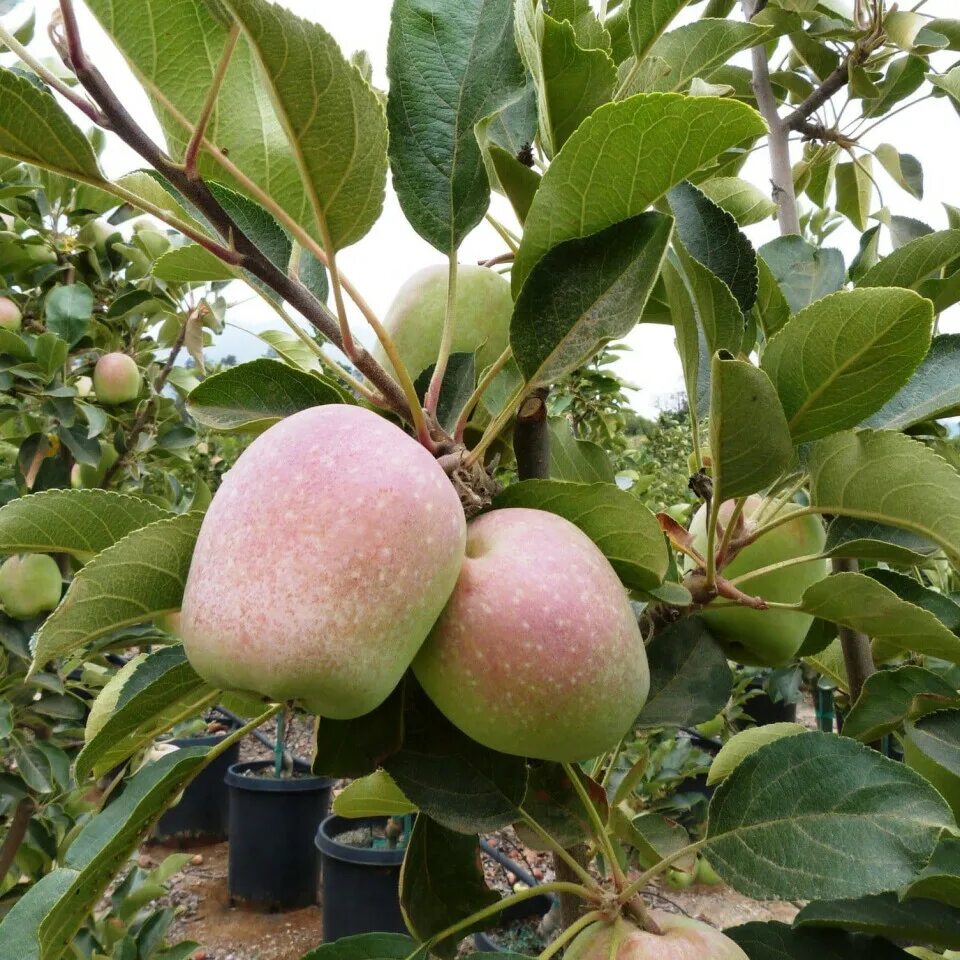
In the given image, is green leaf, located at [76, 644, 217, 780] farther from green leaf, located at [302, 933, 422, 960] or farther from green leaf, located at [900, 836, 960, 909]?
green leaf, located at [900, 836, 960, 909]

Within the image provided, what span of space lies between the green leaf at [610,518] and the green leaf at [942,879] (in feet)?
0.81

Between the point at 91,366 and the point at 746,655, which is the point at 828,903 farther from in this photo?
the point at 91,366

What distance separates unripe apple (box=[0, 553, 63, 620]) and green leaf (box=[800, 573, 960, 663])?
131 cm

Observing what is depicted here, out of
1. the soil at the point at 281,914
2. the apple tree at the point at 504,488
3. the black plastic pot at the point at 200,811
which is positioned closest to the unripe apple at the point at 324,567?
the apple tree at the point at 504,488

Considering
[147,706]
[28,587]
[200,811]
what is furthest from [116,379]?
[200,811]

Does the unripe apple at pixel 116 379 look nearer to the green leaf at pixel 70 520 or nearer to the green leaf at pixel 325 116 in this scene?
the green leaf at pixel 70 520

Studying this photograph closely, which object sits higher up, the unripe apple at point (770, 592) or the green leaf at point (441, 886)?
the unripe apple at point (770, 592)

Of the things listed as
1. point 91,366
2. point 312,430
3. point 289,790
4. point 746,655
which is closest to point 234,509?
point 312,430

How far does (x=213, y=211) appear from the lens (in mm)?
480

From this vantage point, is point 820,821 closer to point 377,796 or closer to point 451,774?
point 451,774

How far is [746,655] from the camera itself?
2.52 feet

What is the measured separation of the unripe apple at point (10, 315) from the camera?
168 cm

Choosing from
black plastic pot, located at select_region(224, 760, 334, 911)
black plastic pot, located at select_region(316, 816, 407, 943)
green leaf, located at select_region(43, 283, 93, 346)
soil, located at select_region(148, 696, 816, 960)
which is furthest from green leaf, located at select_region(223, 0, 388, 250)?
black plastic pot, located at select_region(224, 760, 334, 911)

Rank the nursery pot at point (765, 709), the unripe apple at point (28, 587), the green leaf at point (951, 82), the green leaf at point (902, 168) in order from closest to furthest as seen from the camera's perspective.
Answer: the green leaf at point (951, 82) → the green leaf at point (902, 168) → the unripe apple at point (28, 587) → the nursery pot at point (765, 709)
